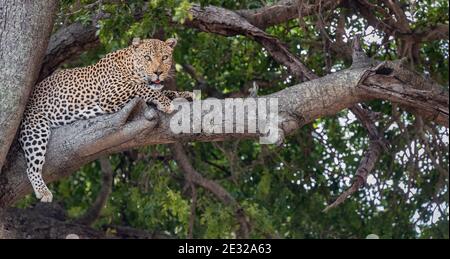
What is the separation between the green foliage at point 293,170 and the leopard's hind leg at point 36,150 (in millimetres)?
1866

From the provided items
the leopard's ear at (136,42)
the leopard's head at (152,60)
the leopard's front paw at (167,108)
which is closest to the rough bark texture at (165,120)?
the leopard's front paw at (167,108)

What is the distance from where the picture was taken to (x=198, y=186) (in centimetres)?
1192

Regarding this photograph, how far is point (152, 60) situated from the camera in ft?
32.0

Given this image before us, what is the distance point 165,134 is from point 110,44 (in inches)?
69.1

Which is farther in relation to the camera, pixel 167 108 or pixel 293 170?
pixel 293 170

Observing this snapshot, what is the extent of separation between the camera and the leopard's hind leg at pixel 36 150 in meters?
8.95

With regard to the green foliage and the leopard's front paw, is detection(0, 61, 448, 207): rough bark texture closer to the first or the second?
the leopard's front paw

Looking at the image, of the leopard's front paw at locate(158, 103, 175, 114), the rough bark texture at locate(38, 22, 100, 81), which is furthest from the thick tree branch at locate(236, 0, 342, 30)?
the leopard's front paw at locate(158, 103, 175, 114)

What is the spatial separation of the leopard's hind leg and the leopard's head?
1.03 m

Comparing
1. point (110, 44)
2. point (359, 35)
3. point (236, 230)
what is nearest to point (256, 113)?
point (359, 35)

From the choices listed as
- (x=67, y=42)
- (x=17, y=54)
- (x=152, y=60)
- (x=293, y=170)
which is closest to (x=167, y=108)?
(x=152, y=60)

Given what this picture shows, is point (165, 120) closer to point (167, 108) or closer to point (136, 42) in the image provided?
point (167, 108)

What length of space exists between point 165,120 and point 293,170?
3067 mm
